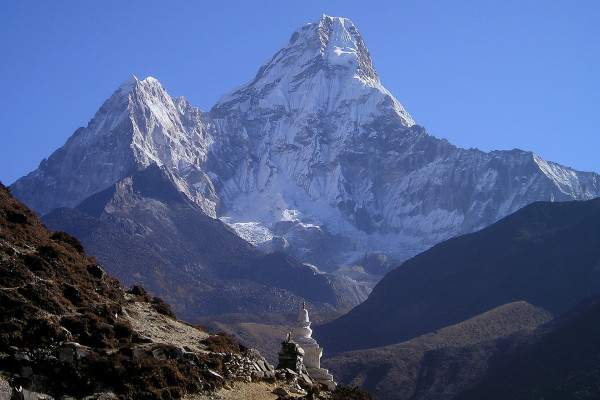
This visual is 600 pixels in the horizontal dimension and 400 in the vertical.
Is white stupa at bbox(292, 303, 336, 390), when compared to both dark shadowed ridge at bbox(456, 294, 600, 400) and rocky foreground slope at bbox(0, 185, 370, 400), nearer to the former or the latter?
rocky foreground slope at bbox(0, 185, 370, 400)

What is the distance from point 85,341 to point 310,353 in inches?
772

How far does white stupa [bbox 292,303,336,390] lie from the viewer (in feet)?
148

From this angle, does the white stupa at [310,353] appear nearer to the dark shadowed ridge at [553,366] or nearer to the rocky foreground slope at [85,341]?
the rocky foreground slope at [85,341]

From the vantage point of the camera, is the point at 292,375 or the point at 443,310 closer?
the point at 292,375

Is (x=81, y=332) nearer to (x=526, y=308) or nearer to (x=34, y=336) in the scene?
(x=34, y=336)

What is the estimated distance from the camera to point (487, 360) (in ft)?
475

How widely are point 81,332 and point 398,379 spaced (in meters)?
119

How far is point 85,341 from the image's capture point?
97.7 feet

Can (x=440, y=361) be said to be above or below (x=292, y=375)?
above

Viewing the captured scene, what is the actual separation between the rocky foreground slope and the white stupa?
7.17 m

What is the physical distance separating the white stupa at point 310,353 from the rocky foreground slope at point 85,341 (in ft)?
23.5

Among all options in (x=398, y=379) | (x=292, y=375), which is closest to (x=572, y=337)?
(x=398, y=379)

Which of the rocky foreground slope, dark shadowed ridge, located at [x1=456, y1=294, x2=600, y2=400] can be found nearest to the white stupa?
the rocky foreground slope

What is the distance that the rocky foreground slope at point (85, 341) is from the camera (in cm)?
2761
